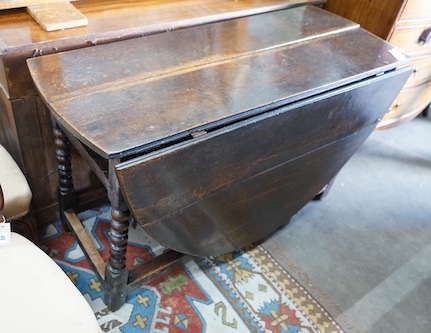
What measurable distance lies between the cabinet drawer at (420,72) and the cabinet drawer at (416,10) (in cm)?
21

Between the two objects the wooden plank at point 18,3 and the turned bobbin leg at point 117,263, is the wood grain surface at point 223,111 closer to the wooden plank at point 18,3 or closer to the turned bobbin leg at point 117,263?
the turned bobbin leg at point 117,263

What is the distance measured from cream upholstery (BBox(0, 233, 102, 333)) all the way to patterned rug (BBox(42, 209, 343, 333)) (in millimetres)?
441

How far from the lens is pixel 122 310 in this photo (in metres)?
1.33

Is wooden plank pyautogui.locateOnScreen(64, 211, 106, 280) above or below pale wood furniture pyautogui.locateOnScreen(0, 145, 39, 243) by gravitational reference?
below

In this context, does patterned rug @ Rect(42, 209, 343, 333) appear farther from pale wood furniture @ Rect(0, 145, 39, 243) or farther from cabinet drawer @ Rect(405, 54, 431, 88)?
cabinet drawer @ Rect(405, 54, 431, 88)

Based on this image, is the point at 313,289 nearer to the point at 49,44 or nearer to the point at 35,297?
the point at 35,297

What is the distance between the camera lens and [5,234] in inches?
38.7

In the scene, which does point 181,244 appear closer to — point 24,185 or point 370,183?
point 24,185

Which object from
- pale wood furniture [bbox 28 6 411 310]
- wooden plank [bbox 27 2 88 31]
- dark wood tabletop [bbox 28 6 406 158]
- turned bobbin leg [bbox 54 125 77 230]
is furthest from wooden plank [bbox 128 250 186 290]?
wooden plank [bbox 27 2 88 31]

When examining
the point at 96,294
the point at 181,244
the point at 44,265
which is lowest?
the point at 96,294

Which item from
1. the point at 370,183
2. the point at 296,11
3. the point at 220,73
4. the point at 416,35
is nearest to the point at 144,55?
the point at 220,73

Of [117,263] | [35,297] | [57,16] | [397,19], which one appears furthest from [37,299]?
[397,19]

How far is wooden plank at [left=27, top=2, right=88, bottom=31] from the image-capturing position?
1113mm

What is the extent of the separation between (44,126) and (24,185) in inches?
8.4
